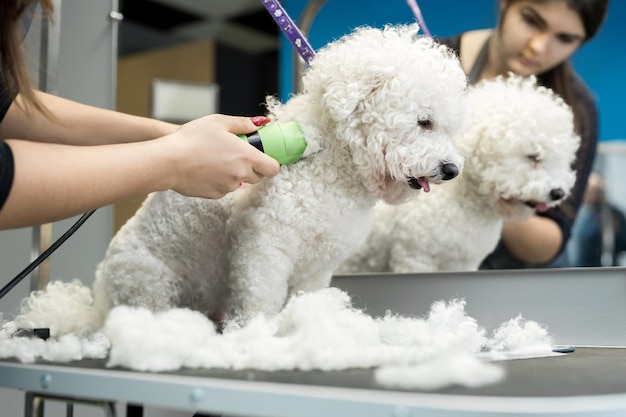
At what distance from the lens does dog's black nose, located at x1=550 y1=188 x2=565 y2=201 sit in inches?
39.6

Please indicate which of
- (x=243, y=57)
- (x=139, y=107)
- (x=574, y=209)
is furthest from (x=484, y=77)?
(x=139, y=107)

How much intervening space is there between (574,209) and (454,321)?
0.39 metres

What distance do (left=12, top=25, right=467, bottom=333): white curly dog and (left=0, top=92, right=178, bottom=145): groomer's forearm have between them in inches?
3.6

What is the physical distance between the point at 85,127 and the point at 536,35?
0.69m

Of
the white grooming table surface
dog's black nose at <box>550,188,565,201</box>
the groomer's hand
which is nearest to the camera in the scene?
the white grooming table surface

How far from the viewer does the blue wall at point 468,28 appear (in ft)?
3.35

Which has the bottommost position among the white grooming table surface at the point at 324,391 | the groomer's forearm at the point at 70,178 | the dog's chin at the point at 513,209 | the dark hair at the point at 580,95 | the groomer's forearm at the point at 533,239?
the white grooming table surface at the point at 324,391

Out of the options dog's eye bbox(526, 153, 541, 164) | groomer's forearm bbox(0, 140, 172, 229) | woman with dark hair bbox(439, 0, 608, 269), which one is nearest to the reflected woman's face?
woman with dark hair bbox(439, 0, 608, 269)

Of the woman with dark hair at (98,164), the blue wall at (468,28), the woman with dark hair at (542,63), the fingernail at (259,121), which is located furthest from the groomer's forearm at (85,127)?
the woman with dark hair at (542,63)

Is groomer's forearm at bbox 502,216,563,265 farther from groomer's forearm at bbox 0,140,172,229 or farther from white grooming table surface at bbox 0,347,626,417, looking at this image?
groomer's forearm at bbox 0,140,172,229

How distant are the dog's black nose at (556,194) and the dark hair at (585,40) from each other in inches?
4.4

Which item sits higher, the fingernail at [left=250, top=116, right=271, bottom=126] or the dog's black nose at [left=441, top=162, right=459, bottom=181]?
the fingernail at [left=250, top=116, right=271, bottom=126]

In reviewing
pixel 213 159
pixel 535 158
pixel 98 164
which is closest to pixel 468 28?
pixel 535 158

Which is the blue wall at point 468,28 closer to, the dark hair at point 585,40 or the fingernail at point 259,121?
the dark hair at point 585,40
